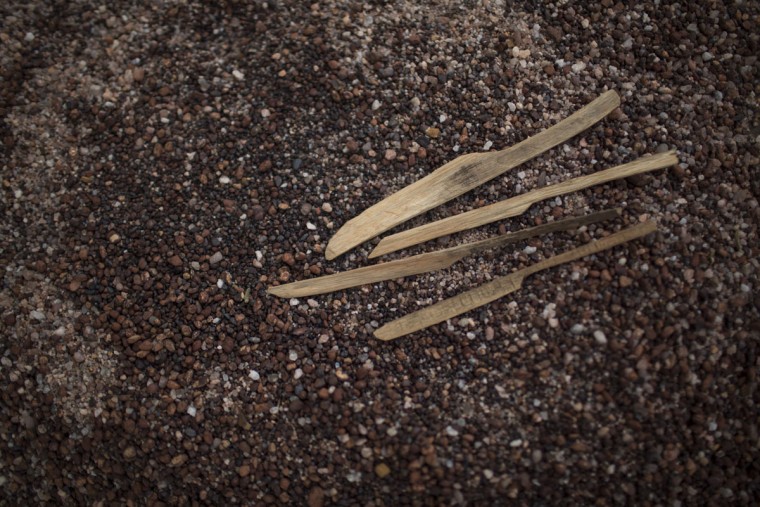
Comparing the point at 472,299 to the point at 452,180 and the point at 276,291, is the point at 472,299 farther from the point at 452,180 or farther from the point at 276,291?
the point at 276,291

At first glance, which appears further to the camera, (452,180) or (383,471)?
(452,180)

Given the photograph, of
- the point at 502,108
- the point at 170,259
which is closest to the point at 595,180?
the point at 502,108

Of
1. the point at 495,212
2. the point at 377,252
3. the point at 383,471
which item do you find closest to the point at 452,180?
the point at 495,212

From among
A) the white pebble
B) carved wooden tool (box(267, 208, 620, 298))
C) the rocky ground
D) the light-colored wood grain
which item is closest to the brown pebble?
the rocky ground

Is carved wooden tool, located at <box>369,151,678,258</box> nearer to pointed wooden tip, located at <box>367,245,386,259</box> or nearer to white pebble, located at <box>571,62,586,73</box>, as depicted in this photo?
pointed wooden tip, located at <box>367,245,386,259</box>

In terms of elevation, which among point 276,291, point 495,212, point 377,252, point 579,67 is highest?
point 579,67

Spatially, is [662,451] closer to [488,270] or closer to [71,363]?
[488,270]

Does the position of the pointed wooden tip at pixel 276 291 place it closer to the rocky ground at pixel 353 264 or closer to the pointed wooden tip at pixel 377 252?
the rocky ground at pixel 353 264
